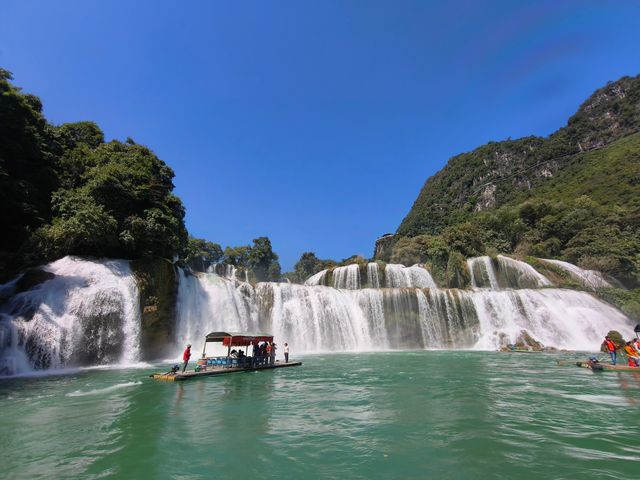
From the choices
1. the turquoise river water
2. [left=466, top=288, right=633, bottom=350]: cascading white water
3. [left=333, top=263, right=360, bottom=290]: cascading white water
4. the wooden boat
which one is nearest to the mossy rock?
the turquoise river water

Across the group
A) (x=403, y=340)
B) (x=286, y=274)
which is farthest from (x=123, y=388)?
(x=286, y=274)

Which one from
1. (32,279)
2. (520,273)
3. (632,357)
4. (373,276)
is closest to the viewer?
Answer: (632,357)

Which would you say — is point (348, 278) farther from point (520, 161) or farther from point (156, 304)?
point (520, 161)

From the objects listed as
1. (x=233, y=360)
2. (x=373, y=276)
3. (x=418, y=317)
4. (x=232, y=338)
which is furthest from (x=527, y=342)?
(x=232, y=338)

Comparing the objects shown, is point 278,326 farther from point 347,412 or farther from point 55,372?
point 347,412

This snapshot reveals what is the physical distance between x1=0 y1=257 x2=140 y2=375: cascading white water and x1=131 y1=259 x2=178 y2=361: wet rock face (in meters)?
0.53

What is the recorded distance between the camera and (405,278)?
3697 cm

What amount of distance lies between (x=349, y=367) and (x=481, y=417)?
9.21 m

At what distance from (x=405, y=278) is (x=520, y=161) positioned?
3605 inches

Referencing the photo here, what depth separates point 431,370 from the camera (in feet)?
50.3

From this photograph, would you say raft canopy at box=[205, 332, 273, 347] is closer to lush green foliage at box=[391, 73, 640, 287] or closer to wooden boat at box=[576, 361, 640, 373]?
wooden boat at box=[576, 361, 640, 373]

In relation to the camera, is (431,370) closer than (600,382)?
No

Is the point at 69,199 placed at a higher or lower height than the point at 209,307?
higher

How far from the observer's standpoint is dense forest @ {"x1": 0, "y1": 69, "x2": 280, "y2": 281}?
19.8 metres
